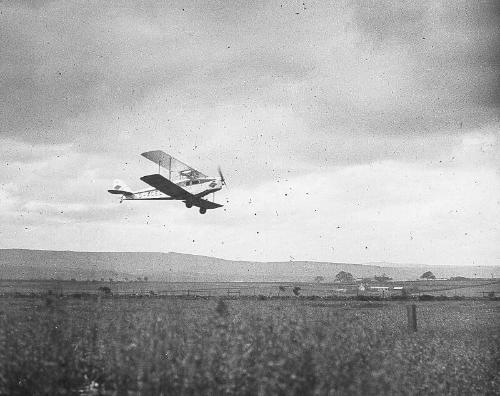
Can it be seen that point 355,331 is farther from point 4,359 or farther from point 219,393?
point 4,359

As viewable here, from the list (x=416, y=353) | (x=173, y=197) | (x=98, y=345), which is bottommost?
(x=416, y=353)

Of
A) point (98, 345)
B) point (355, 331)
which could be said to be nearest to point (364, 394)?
point (355, 331)

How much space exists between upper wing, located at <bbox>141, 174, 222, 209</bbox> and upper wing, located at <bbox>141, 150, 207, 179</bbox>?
1220 mm

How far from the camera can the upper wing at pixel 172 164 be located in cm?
3055

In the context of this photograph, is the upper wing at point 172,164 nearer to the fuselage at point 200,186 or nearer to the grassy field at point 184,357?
the fuselage at point 200,186

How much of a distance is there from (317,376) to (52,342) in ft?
12.6

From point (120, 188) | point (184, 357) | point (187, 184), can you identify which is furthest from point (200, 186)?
point (184, 357)

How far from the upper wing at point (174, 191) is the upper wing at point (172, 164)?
1220 millimetres

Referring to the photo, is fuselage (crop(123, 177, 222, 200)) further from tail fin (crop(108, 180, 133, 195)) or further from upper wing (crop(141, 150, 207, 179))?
tail fin (crop(108, 180, 133, 195))

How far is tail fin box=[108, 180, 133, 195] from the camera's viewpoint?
39.6m

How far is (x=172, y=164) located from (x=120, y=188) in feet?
33.8

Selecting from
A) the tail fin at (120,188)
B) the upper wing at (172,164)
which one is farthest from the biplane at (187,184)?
the tail fin at (120,188)

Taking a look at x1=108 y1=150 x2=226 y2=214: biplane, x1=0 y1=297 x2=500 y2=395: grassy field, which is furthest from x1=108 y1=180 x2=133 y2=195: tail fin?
→ x1=0 y1=297 x2=500 y2=395: grassy field

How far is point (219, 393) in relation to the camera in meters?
5.91
